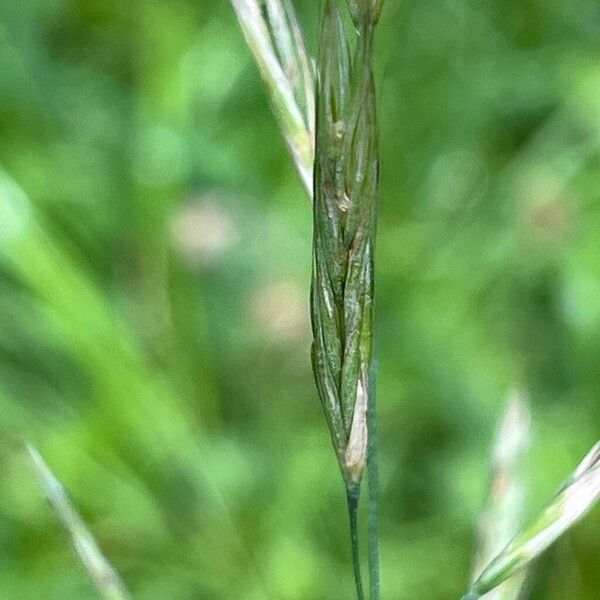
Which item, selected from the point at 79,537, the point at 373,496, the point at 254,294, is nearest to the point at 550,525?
the point at 373,496

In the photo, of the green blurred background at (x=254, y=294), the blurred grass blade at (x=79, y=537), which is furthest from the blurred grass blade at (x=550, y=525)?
the green blurred background at (x=254, y=294)

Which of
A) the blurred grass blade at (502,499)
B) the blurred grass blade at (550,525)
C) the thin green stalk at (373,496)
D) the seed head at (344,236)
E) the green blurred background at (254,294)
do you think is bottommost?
the green blurred background at (254,294)

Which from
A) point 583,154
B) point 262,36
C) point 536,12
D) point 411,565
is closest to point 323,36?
point 262,36

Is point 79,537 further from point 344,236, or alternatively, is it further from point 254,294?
point 254,294

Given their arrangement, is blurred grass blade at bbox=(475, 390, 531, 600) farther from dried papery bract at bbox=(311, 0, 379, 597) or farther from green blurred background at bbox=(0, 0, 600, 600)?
green blurred background at bbox=(0, 0, 600, 600)

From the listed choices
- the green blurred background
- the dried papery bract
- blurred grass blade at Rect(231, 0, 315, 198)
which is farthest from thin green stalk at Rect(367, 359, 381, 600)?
the green blurred background

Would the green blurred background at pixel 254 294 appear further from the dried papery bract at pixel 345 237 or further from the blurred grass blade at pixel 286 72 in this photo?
the dried papery bract at pixel 345 237

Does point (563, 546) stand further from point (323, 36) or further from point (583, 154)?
point (323, 36)
